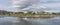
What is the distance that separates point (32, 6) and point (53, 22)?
0.14 meters

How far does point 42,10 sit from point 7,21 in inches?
7.5

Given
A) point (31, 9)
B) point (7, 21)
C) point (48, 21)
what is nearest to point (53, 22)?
point (48, 21)

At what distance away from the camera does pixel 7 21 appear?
1.73 feet

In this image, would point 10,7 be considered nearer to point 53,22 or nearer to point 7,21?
point 7,21

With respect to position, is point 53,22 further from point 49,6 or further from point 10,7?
point 10,7

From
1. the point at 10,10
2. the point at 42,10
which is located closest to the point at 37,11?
the point at 42,10

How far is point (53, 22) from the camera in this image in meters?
0.52

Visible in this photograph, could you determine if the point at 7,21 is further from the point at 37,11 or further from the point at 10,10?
the point at 37,11

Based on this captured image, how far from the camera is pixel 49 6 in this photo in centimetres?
57

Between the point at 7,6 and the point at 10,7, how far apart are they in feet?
0.07

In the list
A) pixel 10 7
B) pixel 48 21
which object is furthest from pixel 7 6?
pixel 48 21

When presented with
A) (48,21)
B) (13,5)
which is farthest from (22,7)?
(48,21)

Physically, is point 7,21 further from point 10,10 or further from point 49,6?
point 49,6

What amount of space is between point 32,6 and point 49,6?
0.09 meters
